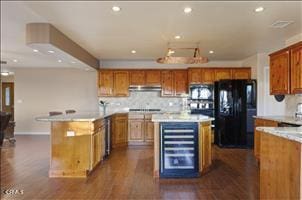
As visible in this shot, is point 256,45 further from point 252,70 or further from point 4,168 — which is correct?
point 4,168

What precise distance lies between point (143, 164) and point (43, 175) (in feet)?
5.84

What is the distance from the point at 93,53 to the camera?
727 centimetres

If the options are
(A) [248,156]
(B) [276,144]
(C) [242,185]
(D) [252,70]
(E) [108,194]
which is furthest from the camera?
(D) [252,70]

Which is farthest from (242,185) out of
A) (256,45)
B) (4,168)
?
(4,168)

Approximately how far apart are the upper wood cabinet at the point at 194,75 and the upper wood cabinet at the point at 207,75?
0.10 metres

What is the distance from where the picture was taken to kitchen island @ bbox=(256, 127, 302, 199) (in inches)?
88.9

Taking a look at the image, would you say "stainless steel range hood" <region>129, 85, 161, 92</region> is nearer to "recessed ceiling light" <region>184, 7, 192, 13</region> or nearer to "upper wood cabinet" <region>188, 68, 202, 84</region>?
"upper wood cabinet" <region>188, 68, 202, 84</region>

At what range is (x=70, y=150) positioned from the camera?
14.8 feet

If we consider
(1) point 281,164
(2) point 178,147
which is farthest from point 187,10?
(1) point 281,164

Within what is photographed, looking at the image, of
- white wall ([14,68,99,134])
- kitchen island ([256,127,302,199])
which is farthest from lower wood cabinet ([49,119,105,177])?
white wall ([14,68,99,134])

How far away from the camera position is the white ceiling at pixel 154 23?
12.0 feet

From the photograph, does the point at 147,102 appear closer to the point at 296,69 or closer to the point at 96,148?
the point at 96,148

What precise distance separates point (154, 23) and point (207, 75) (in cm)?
377

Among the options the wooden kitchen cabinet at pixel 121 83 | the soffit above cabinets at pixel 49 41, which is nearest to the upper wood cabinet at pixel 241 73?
the wooden kitchen cabinet at pixel 121 83
